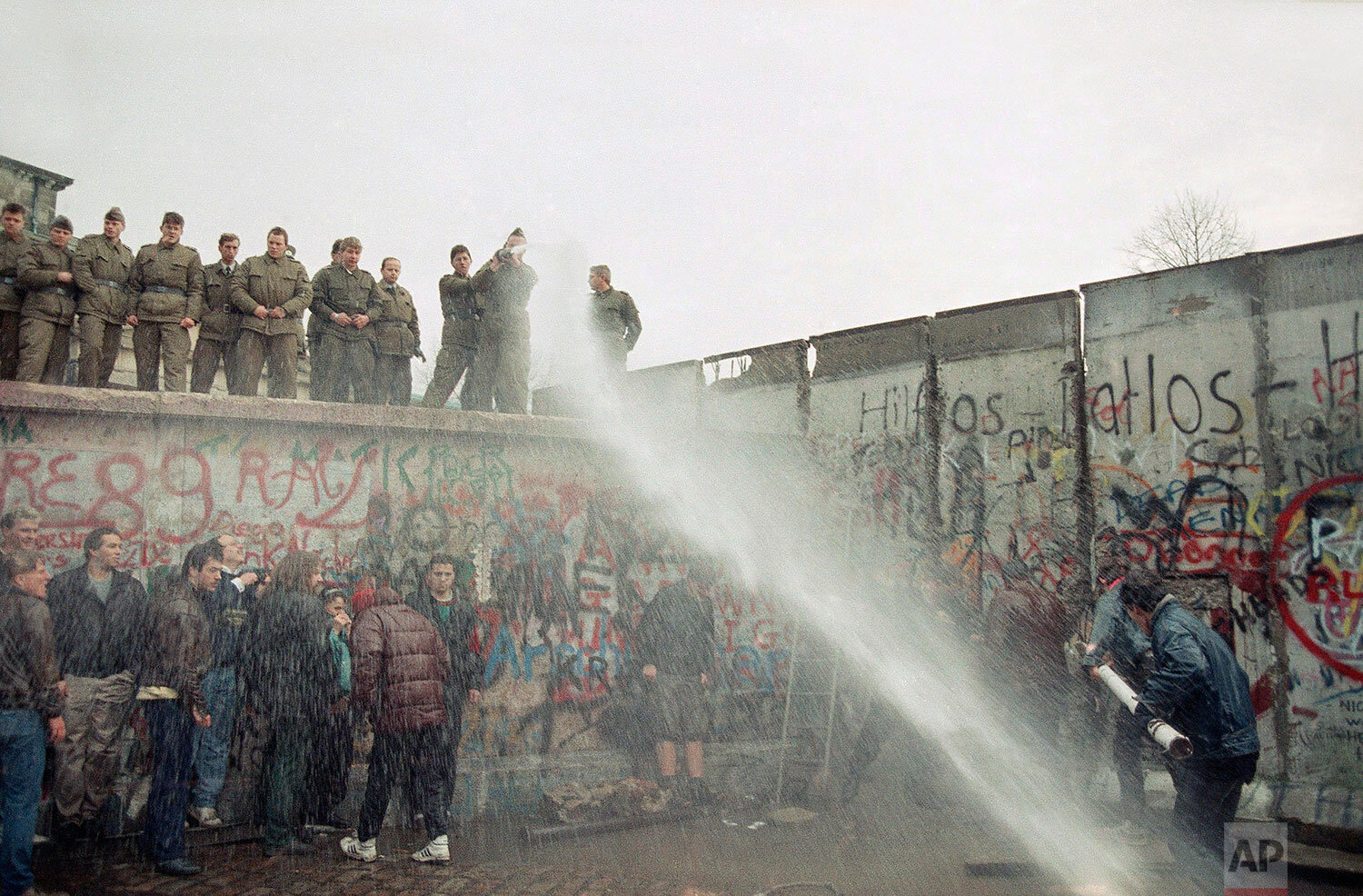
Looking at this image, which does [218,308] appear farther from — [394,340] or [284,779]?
[284,779]

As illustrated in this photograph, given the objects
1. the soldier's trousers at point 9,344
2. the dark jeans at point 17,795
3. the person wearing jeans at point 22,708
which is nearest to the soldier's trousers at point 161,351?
the soldier's trousers at point 9,344

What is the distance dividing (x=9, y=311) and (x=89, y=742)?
4.14 metres

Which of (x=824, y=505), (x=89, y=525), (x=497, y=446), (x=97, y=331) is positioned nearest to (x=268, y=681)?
(x=89, y=525)

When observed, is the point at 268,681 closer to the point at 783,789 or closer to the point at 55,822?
the point at 55,822

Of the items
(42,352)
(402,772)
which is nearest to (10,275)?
(42,352)

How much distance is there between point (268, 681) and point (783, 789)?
4747mm

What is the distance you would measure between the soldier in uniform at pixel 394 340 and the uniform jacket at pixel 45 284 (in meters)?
2.72

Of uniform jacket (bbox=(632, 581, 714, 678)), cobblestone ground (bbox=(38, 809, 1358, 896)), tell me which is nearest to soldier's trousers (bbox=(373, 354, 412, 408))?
uniform jacket (bbox=(632, 581, 714, 678))

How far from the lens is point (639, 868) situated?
693cm

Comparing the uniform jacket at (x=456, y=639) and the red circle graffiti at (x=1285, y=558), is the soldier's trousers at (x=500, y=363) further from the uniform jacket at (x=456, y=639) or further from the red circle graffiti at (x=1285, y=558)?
the red circle graffiti at (x=1285, y=558)

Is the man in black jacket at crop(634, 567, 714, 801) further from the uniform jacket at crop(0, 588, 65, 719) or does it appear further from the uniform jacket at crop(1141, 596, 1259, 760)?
the uniform jacket at crop(0, 588, 65, 719)

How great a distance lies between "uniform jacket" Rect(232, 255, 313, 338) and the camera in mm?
9250

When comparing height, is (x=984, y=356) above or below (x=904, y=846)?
above

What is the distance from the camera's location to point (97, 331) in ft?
28.5
